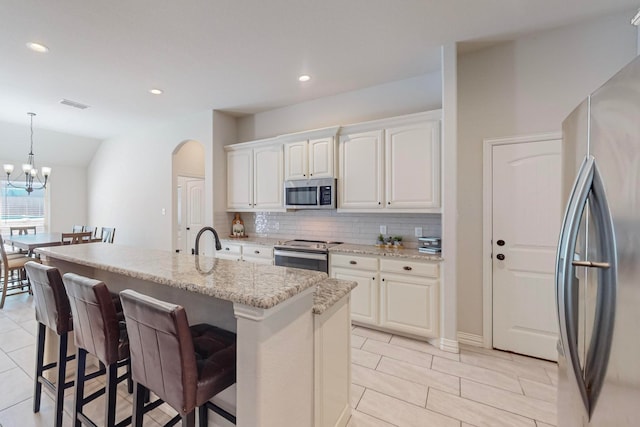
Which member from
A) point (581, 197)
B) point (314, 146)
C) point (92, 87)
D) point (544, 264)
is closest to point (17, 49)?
point (92, 87)

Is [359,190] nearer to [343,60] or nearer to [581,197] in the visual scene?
[343,60]

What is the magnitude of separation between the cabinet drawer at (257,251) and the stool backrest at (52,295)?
227cm

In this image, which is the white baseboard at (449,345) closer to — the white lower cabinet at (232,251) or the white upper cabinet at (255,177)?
the white upper cabinet at (255,177)

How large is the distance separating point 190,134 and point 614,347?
5.32m

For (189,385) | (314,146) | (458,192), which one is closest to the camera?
(189,385)

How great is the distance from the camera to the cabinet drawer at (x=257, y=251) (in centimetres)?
383

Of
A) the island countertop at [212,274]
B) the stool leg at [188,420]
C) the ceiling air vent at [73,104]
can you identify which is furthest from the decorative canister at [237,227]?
the stool leg at [188,420]

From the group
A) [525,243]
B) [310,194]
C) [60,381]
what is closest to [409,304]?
[525,243]

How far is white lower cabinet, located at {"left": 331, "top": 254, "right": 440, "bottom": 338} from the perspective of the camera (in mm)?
2803

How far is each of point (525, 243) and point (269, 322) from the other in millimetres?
2642

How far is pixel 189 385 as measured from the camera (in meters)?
1.08

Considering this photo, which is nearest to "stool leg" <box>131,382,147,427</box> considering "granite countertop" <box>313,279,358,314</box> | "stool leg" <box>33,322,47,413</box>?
"granite countertop" <box>313,279,358,314</box>

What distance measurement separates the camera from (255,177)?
431 centimetres

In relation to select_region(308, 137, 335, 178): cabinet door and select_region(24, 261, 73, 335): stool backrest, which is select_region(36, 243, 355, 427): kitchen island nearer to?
select_region(24, 261, 73, 335): stool backrest
